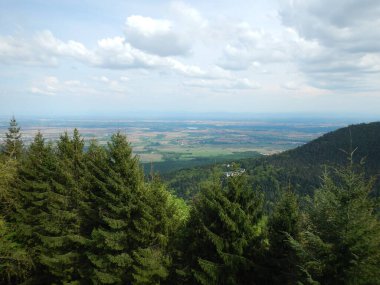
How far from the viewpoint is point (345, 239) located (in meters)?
9.99

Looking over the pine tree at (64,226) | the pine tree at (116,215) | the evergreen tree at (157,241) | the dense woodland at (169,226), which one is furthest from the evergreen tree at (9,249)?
the evergreen tree at (157,241)

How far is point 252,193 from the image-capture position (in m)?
14.2

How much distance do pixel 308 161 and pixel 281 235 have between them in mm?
117061

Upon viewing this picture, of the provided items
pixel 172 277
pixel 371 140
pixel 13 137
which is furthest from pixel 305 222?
pixel 371 140

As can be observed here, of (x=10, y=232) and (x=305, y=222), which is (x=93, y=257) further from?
(x=305, y=222)

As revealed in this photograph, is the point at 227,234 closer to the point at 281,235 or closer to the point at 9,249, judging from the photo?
the point at 281,235

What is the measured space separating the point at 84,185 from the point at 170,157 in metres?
149

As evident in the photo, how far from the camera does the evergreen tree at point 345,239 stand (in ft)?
32.0

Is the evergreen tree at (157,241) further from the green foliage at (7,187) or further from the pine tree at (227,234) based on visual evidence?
the green foliage at (7,187)

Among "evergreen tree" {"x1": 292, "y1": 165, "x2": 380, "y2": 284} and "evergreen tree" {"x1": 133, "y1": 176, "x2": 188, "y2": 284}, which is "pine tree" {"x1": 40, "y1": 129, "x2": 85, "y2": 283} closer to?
"evergreen tree" {"x1": 133, "y1": 176, "x2": 188, "y2": 284}

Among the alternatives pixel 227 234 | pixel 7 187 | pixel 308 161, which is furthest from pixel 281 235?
pixel 308 161

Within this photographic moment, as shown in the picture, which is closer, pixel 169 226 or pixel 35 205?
pixel 169 226

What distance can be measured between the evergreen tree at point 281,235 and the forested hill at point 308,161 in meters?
80.3

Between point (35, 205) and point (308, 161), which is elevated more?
point (35, 205)
